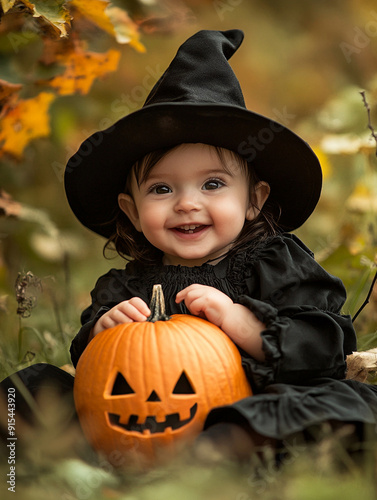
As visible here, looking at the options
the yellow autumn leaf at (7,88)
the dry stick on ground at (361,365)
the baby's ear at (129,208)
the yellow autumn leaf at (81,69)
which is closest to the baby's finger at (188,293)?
the baby's ear at (129,208)

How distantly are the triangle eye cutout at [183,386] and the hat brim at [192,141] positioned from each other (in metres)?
0.80

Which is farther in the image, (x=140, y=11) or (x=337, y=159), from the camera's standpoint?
(x=337, y=159)

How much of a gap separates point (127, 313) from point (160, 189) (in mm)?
470

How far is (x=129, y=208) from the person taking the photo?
97.3 inches

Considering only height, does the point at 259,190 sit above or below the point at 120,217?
above

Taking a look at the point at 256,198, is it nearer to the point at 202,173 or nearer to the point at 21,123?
the point at 202,173

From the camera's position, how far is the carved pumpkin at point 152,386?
5.93 feet

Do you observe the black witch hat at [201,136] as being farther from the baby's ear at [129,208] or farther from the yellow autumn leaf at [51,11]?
the yellow autumn leaf at [51,11]

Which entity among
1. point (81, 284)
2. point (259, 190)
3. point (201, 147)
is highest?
point (201, 147)

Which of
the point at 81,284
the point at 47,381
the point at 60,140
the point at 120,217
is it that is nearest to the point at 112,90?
the point at 60,140

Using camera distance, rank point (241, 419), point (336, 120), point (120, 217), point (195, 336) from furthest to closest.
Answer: point (336, 120) → point (120, 217) → point (195, 336) → point (241, 419)

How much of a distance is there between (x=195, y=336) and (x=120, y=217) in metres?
0.84

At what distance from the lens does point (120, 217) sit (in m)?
2.59

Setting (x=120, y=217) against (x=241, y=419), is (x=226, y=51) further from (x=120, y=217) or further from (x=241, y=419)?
(x=241, y=419)
